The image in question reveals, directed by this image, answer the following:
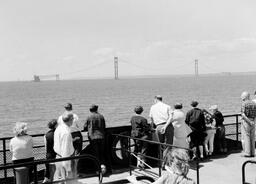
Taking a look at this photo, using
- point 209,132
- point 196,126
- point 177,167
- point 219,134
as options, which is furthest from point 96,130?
point 177,167

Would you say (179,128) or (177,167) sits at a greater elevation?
(177,167)

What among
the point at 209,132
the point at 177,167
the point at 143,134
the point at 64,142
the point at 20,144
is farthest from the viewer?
the point at 209,132

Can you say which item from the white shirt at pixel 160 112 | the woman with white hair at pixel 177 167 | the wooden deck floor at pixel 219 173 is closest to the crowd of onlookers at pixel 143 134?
the white shirt at pixel 160 112

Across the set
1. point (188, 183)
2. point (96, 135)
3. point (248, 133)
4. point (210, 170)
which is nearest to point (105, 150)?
point (96, 135)

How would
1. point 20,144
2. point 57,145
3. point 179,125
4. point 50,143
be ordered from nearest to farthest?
point 20,144
point 57,145
point 50,143
point 179,125

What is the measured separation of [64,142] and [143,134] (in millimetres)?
2189

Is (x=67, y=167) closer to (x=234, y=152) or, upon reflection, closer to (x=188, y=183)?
(x=188, y=183)

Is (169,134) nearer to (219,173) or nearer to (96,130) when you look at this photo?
(219,173)

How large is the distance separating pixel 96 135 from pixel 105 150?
1.84ft

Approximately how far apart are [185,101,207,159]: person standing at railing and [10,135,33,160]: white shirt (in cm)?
413

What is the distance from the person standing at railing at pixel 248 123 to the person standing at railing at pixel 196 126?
96cm

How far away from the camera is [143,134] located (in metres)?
7.73

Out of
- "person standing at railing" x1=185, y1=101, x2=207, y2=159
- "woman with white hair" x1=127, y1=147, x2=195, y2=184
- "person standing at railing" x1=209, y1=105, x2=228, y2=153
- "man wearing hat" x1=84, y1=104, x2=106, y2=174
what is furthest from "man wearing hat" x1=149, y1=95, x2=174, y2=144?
"woman with white hair" x1=127, y1=147, x2=195, y2=184

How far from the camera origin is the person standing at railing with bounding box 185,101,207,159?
869 centimetres
